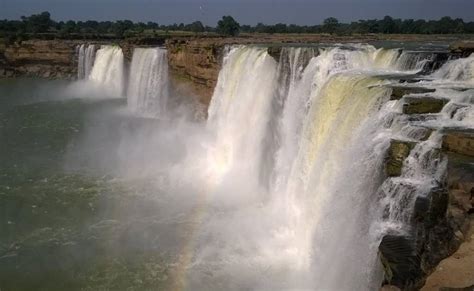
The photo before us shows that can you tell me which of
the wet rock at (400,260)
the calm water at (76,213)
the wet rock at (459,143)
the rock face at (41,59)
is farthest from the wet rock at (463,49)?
the rock face at (41,59)

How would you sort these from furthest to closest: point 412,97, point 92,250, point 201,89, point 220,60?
point 201,89, point 220,60, point 92,250, point 412,97

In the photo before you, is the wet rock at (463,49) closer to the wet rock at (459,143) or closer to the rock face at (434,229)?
the wet rock at (459,143)

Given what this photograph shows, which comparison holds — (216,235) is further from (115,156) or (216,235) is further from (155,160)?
(115,156)

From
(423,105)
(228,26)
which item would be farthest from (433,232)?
(228,26)

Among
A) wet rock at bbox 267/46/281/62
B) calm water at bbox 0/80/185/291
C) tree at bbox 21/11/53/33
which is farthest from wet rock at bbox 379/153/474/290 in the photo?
tree at bbox 21/11/53/33

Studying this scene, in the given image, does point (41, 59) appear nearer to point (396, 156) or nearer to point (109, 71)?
point (109, 71)

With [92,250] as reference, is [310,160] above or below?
above

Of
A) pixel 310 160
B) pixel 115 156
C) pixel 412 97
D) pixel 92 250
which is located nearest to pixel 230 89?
pixel 115 156
